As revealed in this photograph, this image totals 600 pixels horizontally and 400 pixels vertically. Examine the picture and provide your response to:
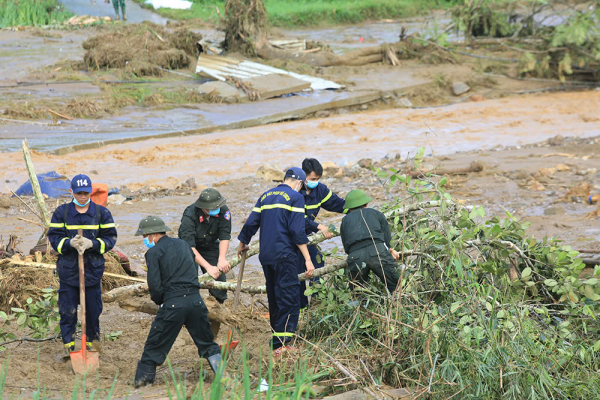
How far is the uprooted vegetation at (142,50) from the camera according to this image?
21625 mm

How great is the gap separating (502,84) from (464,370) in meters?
19.3

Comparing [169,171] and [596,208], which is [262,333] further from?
[169,171]

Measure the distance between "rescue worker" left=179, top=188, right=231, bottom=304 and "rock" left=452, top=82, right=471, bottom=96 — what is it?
1646cm

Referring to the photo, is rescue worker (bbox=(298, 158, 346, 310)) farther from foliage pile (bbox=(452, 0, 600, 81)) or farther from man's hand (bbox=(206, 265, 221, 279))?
foliage pile (bbox=(452, 0, 600, 81))

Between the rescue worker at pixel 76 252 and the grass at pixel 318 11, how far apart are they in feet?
86.1

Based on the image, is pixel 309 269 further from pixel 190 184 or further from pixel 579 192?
pixel 579 192

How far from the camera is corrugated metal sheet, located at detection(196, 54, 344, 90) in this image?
21203mm

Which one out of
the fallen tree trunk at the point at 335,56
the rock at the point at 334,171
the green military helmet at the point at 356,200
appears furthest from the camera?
the fallen tree trunk at the point at 335,56

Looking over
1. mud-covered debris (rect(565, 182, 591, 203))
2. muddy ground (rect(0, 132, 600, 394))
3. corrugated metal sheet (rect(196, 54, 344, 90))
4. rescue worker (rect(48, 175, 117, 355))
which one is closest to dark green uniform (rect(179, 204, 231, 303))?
muddy ground (rect(0, 132, 600, 394))

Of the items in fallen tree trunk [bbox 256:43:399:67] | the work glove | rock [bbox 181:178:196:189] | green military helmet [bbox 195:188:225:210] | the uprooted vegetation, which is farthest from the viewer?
fallen tree trunk [bbox 256:43:399:67]

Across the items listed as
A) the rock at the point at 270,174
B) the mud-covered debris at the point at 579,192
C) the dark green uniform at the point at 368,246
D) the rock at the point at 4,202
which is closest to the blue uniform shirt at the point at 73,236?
the dark green uniform at the point at 368,246

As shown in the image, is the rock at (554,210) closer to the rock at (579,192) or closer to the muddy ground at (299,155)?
the muddy ground at (299,155)

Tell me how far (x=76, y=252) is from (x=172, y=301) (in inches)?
38.9

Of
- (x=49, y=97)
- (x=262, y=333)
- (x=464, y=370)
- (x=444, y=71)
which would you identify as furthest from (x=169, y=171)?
(x=444, y=71)
